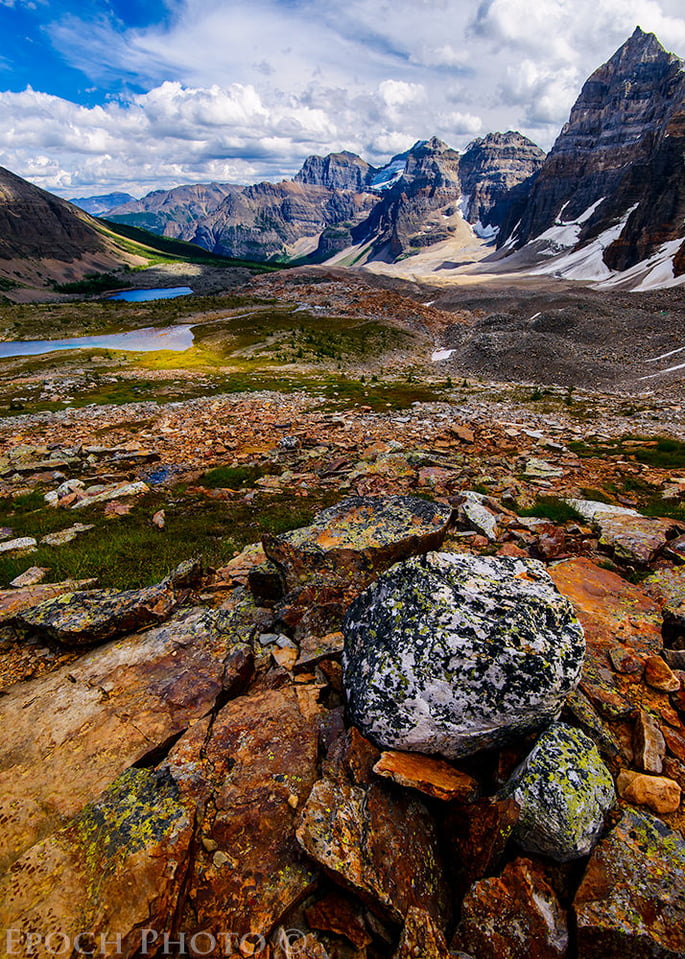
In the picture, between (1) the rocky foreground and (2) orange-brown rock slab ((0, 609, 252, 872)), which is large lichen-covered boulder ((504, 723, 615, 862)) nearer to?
(1) the rocky foreground

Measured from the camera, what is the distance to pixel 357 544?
862 centimetres

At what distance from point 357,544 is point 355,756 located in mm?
4057

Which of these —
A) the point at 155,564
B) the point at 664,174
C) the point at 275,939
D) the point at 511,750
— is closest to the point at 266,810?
the point at 275,939

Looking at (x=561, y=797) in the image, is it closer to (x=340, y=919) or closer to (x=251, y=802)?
(x=340, y=919)

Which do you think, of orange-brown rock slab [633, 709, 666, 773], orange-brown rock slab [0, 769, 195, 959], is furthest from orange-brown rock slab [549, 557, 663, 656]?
orange-brown rock slab [0, 769, 195, 959]

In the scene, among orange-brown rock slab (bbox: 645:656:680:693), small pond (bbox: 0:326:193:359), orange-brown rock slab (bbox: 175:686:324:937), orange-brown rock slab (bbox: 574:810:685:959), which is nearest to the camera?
orange-brown rock slab (bbox: 574:810:685:959)

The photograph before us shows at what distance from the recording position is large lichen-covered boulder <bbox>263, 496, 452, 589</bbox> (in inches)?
331

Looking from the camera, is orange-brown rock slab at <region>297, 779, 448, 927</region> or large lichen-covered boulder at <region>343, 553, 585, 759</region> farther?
large lichen-covered boulder at <region>343, 553, 585, 759</region>

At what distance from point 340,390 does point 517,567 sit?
3274cm

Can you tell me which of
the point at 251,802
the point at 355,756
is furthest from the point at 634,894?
the point at 251,802

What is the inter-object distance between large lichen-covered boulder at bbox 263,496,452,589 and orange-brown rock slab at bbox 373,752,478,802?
141 inches

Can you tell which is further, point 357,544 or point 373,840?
point 357,544

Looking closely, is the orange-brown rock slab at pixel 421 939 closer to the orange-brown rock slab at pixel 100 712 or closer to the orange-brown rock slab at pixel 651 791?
the orange-brown rock slab at pixel 651 791

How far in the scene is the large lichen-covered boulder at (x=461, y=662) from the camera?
481 centimetres
